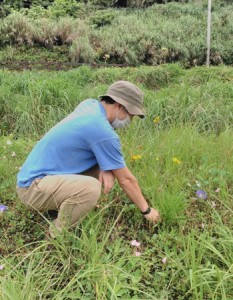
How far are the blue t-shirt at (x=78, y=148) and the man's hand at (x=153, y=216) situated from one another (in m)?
0.42

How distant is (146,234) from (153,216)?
0.51 ft

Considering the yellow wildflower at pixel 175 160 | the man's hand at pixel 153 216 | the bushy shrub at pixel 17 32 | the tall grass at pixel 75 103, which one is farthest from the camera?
the bushy shrub at pixel 17 32

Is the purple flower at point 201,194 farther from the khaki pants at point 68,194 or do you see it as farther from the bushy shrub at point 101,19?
the bushy shrub at point 101,19

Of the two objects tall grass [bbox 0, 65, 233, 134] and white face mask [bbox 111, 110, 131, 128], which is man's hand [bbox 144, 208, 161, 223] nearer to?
white face mask [bbox 111, 110, 131, 128]

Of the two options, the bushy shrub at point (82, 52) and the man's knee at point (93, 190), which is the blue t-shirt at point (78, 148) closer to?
the man's knee at point (93, 190)

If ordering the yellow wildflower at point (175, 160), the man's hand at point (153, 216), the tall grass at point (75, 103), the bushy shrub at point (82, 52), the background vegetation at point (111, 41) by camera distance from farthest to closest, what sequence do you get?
the background vegetation at point (111, 41) → the bushy shrub at point (82, 52) → the tall grass at point (75, 103) → the yellow wildflower at point (175, 160) → the man's hand at point (153, 216)

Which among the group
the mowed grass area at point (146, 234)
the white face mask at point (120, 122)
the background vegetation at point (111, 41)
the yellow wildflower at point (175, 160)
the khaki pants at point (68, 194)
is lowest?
the background vegetation at point (111, 41)

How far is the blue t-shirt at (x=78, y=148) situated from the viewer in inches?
93.6

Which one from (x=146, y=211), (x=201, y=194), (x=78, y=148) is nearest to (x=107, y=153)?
(x=78, y=148)

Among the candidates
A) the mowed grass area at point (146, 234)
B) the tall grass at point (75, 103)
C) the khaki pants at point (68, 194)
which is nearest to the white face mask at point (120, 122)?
the khaki pants at point (68, 194)

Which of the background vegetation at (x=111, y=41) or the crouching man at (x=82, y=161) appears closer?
the crouching man at (x=82, y=161)

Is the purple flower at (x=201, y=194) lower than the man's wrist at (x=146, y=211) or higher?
lower

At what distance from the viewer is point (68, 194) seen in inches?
98.8

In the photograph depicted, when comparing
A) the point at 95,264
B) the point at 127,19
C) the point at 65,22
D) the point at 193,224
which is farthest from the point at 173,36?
the point at 95,264
